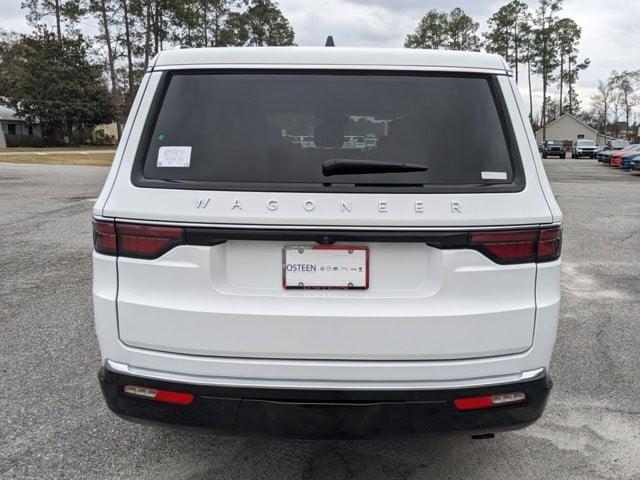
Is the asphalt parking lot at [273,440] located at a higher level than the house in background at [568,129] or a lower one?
lower

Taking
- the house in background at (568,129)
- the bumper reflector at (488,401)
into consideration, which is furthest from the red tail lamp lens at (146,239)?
the house in background at (568,129)

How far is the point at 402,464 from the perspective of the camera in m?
2.88

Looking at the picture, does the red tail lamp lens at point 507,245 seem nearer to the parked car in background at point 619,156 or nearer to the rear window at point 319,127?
the rear window at point 319,127

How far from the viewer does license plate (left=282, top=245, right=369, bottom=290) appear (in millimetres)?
2219

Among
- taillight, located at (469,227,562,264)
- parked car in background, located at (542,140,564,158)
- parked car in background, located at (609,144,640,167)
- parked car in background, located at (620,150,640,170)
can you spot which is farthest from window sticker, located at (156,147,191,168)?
parked car in background, located at (542,140,564,158)

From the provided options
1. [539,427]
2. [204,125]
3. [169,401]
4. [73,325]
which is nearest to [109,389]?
[169,401]

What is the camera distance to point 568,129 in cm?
8119

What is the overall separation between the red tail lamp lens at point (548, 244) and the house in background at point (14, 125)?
205 ft

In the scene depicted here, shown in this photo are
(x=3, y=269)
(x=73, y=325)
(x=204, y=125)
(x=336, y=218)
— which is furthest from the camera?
(x=3, y=269)

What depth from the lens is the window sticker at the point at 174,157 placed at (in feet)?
7.53

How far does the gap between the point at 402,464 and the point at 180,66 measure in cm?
217

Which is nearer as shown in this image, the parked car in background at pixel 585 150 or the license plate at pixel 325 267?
the license plate at pixel 325 267

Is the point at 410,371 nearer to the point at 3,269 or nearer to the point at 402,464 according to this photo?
the point at 402,464

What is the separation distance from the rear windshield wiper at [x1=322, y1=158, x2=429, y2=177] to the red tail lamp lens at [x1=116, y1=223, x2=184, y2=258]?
626 mm
